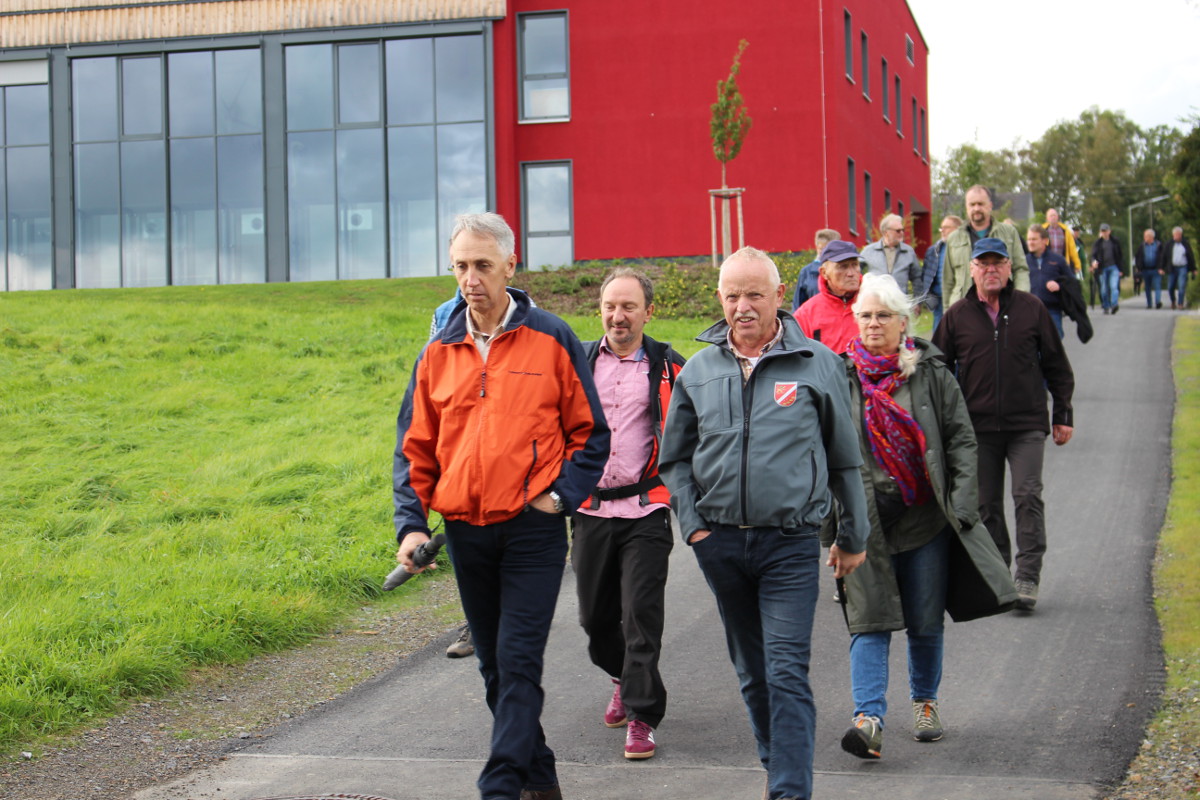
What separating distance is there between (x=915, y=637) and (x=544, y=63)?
26409 millimetres

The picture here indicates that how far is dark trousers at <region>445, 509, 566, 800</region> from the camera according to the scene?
4.23 meters

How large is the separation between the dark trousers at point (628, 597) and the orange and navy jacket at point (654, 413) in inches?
3.5

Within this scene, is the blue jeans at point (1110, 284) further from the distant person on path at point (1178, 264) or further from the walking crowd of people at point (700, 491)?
the walking crowd of people at point (700, 491)

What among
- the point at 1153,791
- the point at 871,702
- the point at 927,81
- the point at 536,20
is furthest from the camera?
the point at 927,81

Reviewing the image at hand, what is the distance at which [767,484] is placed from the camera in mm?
4328

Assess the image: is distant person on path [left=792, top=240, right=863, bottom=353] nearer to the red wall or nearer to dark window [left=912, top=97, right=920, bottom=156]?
the red wall

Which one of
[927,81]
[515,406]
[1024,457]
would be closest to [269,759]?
[515,406]

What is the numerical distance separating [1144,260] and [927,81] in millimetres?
21222

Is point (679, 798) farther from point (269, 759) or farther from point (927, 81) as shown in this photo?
point (927, 81)

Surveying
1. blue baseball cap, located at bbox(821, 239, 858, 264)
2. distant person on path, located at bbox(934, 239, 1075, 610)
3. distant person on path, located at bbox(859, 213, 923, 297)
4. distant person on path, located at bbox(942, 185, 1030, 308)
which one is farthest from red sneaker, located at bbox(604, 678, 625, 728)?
distant person on path, located at bbox(859, 213, 923, 297)

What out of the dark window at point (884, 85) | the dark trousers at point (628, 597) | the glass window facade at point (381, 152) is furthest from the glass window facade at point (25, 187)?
the dark trousers at point (628, 597)

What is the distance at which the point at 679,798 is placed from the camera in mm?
4742

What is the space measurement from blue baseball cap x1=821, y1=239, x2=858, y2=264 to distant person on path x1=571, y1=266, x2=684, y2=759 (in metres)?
2.25

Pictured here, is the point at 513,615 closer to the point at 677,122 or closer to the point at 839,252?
the point at 839,252
